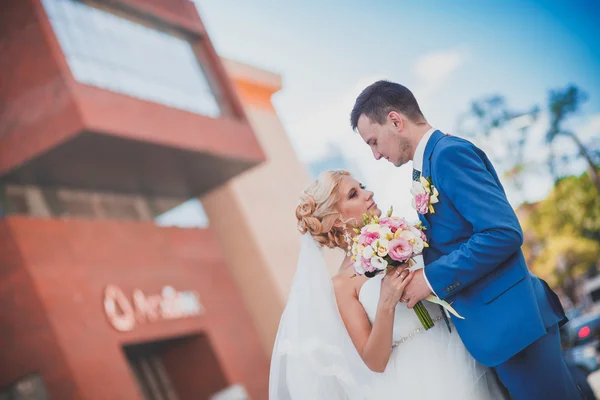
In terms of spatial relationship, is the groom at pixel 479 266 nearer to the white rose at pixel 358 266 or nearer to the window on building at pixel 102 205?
the white rose at pixel 358 266

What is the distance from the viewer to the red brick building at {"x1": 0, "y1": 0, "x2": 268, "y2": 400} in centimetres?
966

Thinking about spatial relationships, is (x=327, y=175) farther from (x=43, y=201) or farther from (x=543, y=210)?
(x=543, y=210)

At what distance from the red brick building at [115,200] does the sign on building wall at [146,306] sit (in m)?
0.03

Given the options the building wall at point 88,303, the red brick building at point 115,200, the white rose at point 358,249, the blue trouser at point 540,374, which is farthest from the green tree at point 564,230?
the white rose at point 358,249

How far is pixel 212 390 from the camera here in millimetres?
12820

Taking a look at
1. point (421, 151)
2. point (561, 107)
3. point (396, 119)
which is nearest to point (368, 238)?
point (421, 151)

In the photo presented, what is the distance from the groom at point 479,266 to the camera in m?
2.88

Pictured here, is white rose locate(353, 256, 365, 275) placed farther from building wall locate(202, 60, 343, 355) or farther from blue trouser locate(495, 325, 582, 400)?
building wall locate(202, 60, 343, 355)

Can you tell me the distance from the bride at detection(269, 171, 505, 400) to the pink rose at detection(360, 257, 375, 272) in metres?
0.15

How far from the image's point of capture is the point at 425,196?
3080mm

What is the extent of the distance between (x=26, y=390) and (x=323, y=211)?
7590mm

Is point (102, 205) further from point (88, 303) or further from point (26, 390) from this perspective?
point (26, 390)

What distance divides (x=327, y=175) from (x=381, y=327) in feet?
3.46

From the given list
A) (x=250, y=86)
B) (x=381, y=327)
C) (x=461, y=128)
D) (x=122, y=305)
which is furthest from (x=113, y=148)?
(x=461, y=128)
